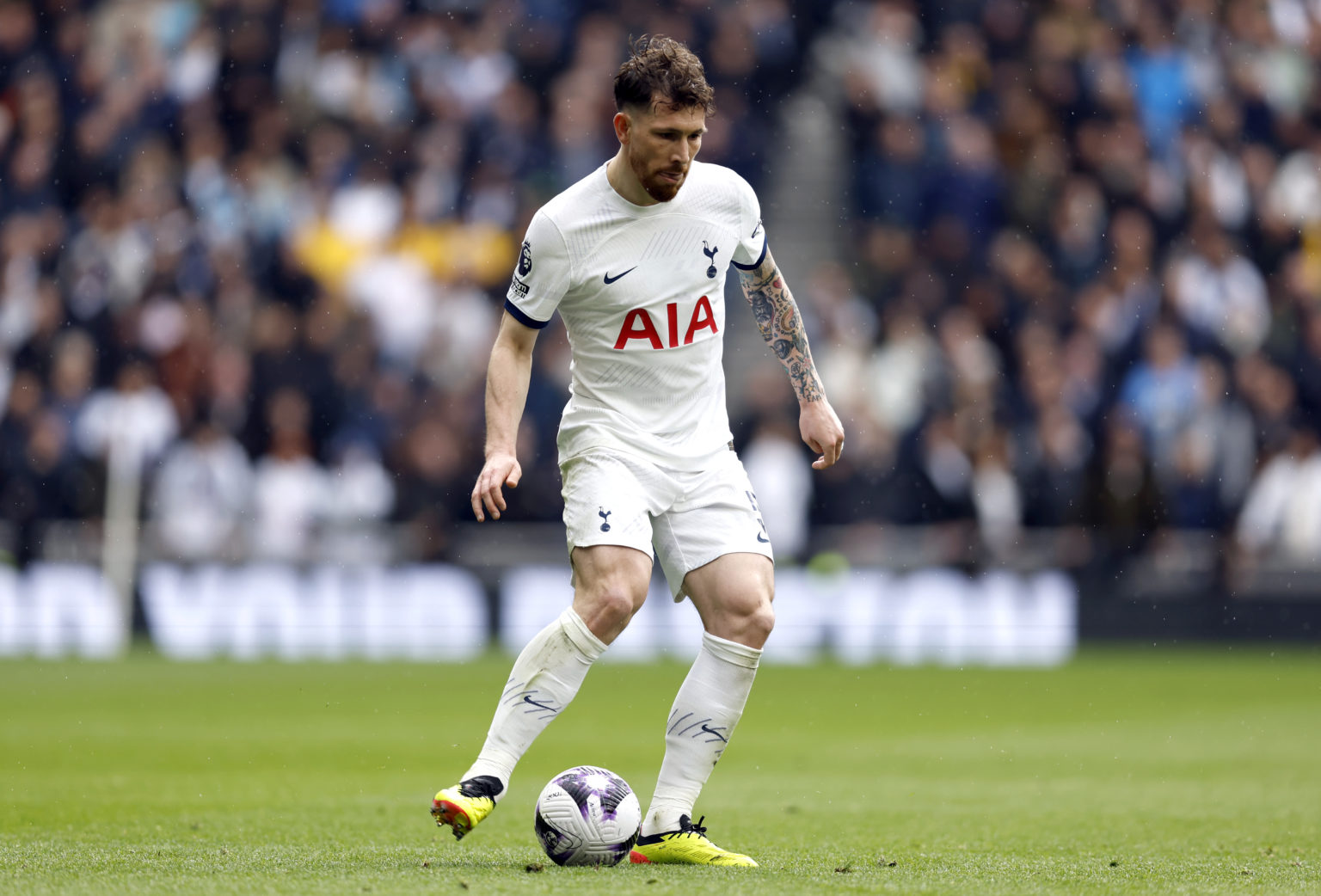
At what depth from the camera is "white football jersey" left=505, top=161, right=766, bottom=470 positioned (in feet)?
19.1

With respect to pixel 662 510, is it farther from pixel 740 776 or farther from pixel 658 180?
pixel 740 776

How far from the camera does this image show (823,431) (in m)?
6.29

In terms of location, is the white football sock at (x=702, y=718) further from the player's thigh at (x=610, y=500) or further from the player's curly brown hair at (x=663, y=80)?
the player's curly brown hair at (x=663, y=80)

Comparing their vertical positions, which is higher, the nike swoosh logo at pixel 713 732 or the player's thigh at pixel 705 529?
the player's thigh at pixel 705 529

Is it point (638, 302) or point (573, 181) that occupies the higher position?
point (573, 181)

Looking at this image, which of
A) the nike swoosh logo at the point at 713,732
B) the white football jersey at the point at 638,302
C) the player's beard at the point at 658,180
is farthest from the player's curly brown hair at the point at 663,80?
the nike swoosh logo at the point at 713,732

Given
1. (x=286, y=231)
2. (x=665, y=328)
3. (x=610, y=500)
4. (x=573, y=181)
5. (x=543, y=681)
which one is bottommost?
(x=543, y=681)

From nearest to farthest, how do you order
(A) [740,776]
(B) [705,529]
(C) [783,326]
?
1. (B) [705,529]
2. (C) [783,326]
3. (A) [740,776]

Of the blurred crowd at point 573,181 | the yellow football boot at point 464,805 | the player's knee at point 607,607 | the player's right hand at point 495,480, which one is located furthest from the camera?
the blurred crowd at point 573,181

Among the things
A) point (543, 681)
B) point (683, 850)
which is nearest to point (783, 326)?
point (543, 681)

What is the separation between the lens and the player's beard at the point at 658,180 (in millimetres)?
5727

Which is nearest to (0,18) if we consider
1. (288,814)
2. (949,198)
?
(949,198)

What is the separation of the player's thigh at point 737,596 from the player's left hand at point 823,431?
0.54m

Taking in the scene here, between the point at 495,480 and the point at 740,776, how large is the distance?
3977 millimetres
